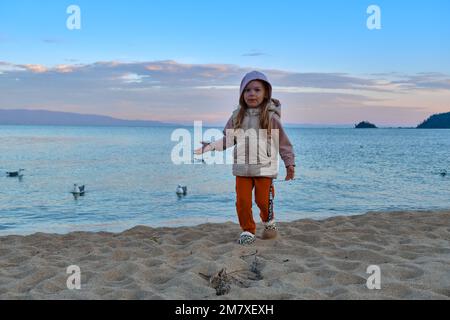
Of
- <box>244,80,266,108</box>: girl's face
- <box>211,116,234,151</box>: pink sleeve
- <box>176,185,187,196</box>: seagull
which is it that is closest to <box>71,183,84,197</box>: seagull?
<box>176,185,187,196</box>: seagull

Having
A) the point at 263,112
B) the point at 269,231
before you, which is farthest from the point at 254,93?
the point at 269,231

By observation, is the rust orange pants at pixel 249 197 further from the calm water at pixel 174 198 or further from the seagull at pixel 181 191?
the seagull at pixel 181 191

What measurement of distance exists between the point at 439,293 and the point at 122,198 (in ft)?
40.8

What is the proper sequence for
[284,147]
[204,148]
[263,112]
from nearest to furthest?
1. [204,148]
2. [263,112]
3. [284,147]

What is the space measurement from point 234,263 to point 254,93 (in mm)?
2262

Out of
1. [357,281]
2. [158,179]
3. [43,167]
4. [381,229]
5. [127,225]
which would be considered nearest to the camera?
[357,281]

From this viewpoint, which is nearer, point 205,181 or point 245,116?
point 245,116

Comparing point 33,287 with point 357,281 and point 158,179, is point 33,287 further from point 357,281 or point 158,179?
point 158,179

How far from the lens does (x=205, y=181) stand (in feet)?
64.6

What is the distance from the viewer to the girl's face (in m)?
6.12

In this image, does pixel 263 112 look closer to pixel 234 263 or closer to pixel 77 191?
pixel 234 263

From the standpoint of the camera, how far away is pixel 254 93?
612 cm
